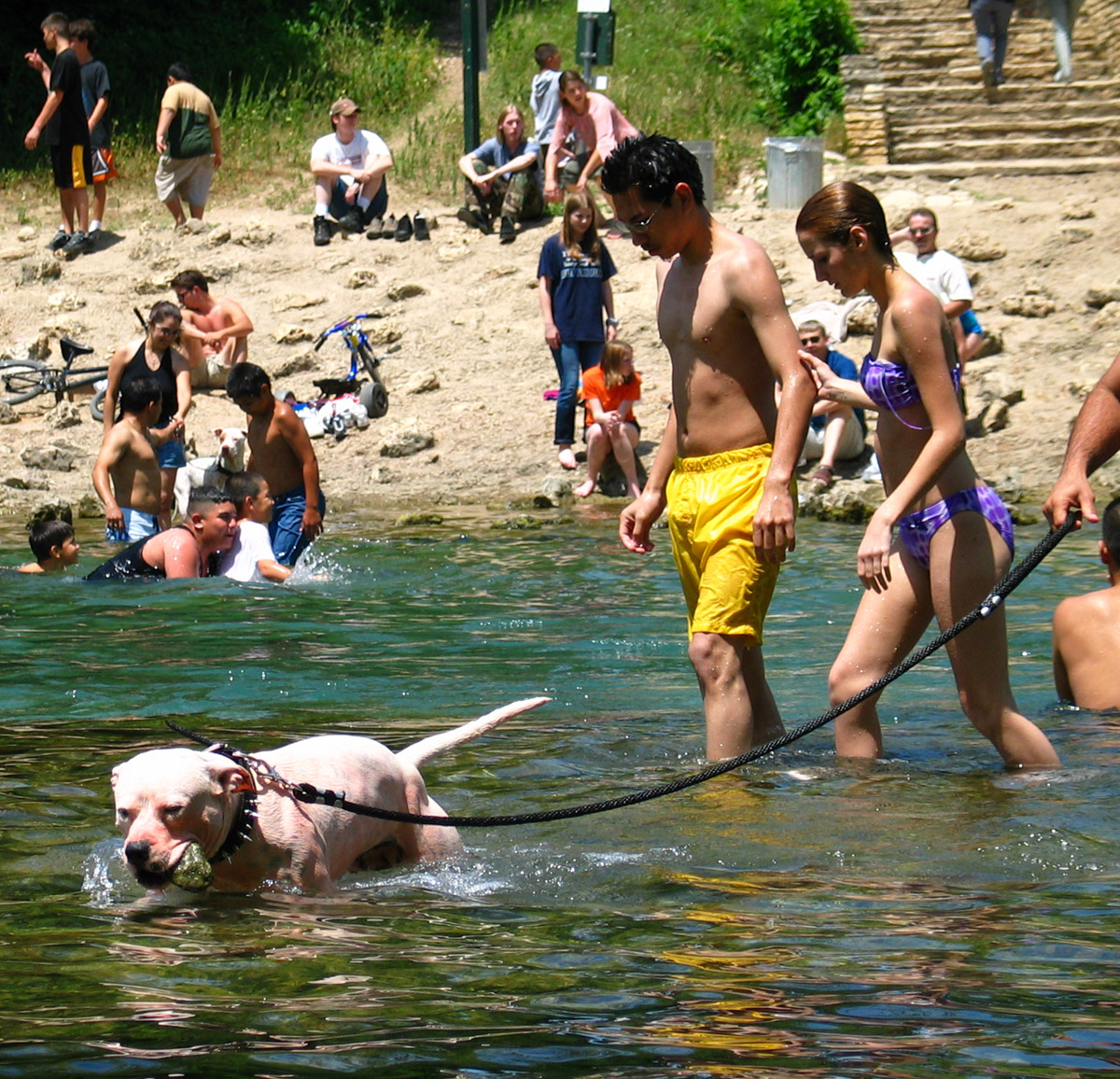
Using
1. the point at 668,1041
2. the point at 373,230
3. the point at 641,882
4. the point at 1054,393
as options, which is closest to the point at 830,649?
the point at 641,882

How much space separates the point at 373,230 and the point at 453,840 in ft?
48.7

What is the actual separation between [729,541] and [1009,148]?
1402 cm

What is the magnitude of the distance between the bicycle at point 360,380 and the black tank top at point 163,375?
12.7 ft

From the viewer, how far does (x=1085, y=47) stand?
1939 cm

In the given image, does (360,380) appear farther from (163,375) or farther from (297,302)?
(163,375)

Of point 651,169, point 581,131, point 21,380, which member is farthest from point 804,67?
point 651,169

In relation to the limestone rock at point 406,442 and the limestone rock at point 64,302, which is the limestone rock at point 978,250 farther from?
the limestone rock at point 64,302

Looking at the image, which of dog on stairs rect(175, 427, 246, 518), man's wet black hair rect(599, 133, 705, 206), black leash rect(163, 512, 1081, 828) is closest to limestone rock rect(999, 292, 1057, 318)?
dog on stairs rect(175, 427, 246, 518)

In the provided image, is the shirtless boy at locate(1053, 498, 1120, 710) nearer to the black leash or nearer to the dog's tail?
the black leash

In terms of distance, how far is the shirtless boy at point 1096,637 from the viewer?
21.1 ft

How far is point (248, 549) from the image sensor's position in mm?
9969

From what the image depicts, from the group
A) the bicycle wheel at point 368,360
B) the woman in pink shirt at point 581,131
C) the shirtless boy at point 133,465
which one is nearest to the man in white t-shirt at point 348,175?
the woman in pink shirt at point 581,131

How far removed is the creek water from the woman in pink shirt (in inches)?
355

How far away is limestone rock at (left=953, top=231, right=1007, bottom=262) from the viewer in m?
16.1
